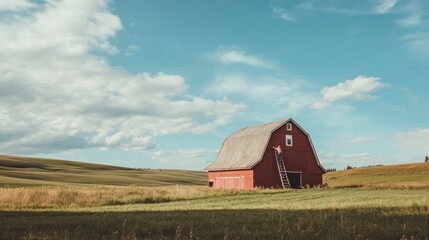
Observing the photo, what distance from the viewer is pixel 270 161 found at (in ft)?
163

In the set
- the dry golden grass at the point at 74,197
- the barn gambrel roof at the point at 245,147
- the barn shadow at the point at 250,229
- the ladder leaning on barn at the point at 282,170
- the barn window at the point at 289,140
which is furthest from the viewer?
the barn window at the point at 289,140

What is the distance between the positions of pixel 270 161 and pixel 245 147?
4.36m

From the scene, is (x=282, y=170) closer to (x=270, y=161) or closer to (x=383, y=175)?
(x=270, y=161)

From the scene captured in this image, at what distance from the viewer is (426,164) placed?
75625 mm

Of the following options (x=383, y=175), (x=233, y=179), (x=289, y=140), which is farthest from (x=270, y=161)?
(x=383, y=175)

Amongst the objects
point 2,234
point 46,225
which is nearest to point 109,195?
point 46,225

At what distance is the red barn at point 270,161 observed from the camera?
49.2m

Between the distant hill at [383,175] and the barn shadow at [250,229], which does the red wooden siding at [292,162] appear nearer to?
the distant hill at [383,175]

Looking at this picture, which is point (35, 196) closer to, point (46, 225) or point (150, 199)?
point (150, 199)

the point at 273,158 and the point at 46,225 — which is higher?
the point at 273,158

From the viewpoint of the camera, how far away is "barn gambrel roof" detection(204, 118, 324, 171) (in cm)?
4984

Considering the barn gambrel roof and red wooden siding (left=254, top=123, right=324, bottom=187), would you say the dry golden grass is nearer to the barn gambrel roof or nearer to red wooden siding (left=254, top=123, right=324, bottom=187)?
red wooden siding (left=254, top=123, right=324, bottom=187)

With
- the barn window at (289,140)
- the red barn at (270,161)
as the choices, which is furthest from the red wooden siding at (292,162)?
the barn window at (289,140)

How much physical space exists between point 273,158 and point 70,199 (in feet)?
84.3
